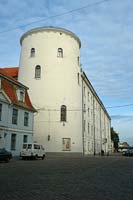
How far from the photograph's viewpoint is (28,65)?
49219 millimetres

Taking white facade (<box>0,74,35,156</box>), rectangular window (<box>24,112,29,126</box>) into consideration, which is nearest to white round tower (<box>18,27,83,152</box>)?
white facade (<box>0,74,35,156</box>)

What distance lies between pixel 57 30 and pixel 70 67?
21.2 ft

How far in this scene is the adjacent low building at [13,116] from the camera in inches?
1316

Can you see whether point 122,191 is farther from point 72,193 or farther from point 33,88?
point 33,88

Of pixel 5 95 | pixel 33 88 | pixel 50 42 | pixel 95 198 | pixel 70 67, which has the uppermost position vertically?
pixel 50 42

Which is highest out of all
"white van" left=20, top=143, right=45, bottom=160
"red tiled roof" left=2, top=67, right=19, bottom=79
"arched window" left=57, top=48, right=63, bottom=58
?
"arched window" left=57, top=48, right=63, bottom=58

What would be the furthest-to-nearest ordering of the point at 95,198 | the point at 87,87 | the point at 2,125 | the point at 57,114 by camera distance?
the point at 87,87
the point at 57,114
the point at 2,125
the point at 95,198

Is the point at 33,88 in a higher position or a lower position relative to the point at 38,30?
lower

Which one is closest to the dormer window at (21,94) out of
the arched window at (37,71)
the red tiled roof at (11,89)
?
the red tiled roof at (11,89)

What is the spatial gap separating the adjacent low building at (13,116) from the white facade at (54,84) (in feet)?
21.9

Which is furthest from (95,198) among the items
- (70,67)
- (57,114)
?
(70,67)

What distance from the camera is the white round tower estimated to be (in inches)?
1828

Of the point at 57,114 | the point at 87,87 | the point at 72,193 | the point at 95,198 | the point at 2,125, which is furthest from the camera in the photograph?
the point at 87,87

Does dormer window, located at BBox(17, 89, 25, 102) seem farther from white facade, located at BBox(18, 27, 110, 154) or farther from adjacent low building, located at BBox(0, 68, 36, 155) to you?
white facade, located at BBox(18, 27, 110, 154)
